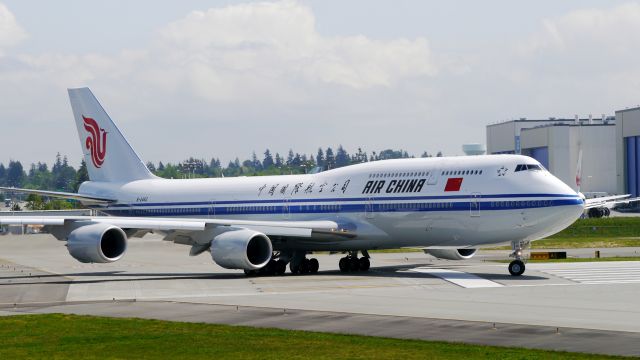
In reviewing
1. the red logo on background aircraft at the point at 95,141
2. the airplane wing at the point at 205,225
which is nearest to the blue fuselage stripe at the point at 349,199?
the airplane wing at the point at 205,225

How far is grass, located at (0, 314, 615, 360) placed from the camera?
20.7 m

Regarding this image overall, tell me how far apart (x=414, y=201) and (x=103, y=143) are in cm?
1901

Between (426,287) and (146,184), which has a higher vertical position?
(146,184)

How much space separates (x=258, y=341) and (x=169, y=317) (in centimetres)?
576

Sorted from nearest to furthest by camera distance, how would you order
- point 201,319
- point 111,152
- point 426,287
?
point 201,319 < point 426,287 < point 111,152

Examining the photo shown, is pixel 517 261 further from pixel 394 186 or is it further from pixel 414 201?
pixel 394 186

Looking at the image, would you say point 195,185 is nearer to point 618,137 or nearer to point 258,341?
point 258,341

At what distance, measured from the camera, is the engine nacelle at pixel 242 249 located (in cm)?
4200

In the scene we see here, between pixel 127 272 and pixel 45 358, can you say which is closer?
pixel 45 358

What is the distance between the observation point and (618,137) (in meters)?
134

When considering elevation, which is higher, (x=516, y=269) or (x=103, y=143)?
(x=103, y=143)

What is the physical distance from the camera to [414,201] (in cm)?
4219

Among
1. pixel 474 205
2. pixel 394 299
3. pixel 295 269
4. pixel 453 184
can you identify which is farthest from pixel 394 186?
pixel 394 299

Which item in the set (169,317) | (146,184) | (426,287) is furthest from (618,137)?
(169,317)
